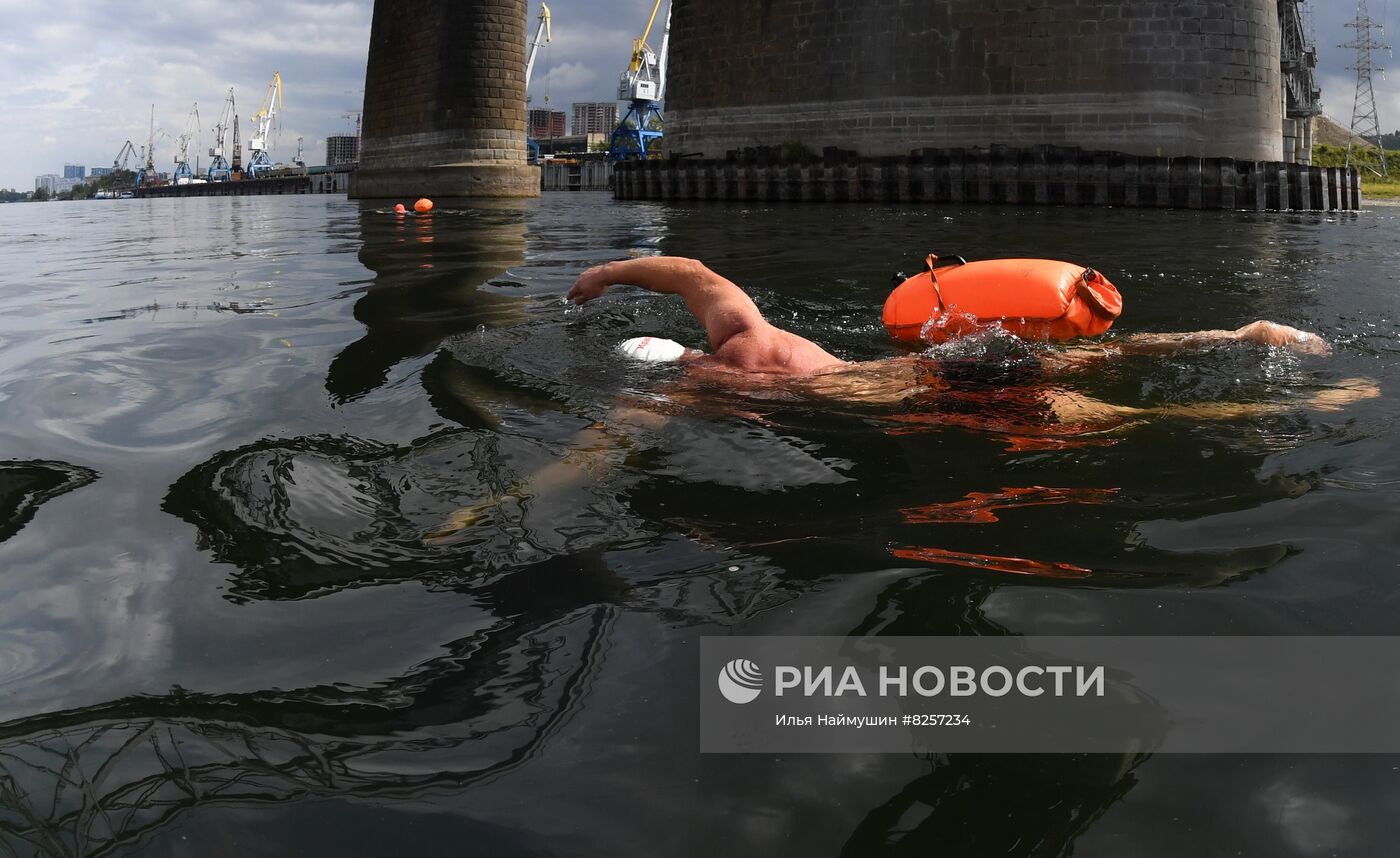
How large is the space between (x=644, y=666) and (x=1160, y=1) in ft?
81.9

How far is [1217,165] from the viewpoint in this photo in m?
20.5

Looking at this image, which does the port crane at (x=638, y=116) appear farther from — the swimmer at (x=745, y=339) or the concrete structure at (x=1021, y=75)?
the swimmer at (x=745, y=339)

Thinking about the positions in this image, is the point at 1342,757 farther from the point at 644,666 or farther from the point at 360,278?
the point at 360,278

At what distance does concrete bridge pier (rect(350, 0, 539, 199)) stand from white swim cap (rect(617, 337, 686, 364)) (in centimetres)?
3140

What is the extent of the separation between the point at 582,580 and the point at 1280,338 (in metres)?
3.76

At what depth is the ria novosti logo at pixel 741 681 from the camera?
1.76 m

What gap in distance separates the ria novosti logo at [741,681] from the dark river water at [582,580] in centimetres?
6

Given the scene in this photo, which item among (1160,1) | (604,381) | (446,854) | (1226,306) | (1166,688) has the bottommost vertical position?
(446,854)

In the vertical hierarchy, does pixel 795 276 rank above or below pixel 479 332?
above

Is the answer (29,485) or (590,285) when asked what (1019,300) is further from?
(29,485)

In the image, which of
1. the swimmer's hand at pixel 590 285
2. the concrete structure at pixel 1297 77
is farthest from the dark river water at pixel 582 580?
the concrete structure at pixel 1297 77

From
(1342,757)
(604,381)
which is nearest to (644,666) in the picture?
(1342,757)

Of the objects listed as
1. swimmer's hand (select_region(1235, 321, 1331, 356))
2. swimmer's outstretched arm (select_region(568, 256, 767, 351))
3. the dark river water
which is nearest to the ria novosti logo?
the dark river water

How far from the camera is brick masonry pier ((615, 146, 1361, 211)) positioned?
20.3 meters
